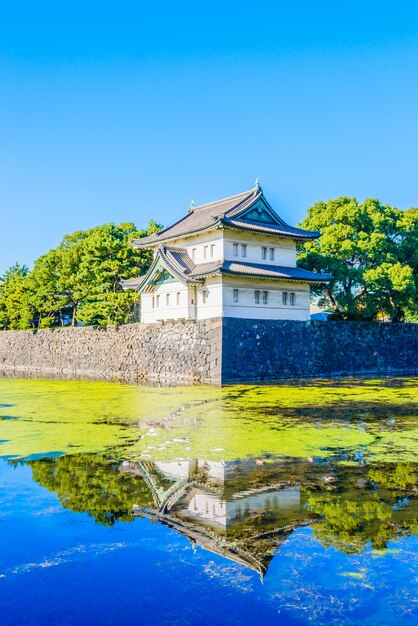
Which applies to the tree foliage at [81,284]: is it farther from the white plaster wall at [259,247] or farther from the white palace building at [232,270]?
the white plaster wall at [259,247]

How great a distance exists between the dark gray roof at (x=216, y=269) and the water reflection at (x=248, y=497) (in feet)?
50.8

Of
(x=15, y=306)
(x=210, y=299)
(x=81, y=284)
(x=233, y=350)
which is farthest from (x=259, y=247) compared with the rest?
(x=15, y=306)

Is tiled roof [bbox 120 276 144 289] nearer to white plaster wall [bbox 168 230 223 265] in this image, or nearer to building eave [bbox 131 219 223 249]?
building eave [bbox 131 219 223 249]

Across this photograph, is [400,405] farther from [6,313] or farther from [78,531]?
[6,313]

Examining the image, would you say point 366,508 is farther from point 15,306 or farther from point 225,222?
point 15,306

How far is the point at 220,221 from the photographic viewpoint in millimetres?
22594

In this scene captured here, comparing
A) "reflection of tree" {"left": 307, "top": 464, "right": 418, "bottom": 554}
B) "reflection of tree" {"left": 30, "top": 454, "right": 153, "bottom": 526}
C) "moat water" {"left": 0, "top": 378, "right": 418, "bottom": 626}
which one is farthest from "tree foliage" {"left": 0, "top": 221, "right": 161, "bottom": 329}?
"reflection of tree" {"left": 307, "top": 464, "right": 418, "bottom": 554}

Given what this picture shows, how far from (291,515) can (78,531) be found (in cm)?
187

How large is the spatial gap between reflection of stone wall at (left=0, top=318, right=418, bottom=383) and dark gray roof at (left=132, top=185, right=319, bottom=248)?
423cm

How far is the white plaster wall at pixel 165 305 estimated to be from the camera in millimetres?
24062

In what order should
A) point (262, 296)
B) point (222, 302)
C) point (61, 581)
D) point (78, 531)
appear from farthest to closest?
point (262, 296), point (222, 302), point (78, 531), point (61, 581)

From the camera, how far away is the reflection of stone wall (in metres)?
21.6

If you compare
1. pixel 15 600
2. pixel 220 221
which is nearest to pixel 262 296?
pixel 220 221

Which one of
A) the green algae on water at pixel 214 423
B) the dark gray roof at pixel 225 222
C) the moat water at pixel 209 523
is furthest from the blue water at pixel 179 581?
the dark gray roof at pixel 225 222
